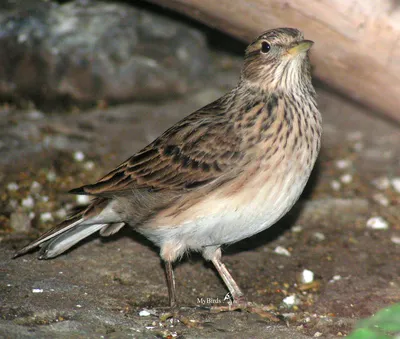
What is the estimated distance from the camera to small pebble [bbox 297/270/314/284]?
624 cm

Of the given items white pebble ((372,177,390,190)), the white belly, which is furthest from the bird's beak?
white pebble ((372,177,390,190))

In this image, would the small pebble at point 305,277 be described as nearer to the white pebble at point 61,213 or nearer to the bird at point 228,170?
the bird at point 228,170

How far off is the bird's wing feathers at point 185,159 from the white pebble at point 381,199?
2720mm

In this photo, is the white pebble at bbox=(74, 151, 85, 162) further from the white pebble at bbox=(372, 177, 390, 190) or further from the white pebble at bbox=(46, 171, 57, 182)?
the white pebble at bbox=(372, 177, 390, 190)

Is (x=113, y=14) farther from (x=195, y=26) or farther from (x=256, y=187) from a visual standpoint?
(x=256, y=187)

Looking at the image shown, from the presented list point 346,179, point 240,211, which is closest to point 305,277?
A: point 240,211

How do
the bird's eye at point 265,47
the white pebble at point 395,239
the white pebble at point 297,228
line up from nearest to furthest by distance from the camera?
1. the bird's eye at point 265,47
2. the white pebble at point 395,239
3. the white pebble at point 297,228

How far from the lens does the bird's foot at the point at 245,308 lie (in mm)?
5566

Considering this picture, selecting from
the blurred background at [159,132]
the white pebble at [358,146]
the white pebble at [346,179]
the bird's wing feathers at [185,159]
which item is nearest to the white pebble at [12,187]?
the blurred background at [159,132]

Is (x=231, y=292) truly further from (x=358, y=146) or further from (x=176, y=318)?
(x=358, y=146)

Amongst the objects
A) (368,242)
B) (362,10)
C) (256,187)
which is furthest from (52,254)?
(362,10)

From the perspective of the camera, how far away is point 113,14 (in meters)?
9.48

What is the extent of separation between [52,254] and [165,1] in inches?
113

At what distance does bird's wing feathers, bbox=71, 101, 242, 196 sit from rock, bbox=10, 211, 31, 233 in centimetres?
118
